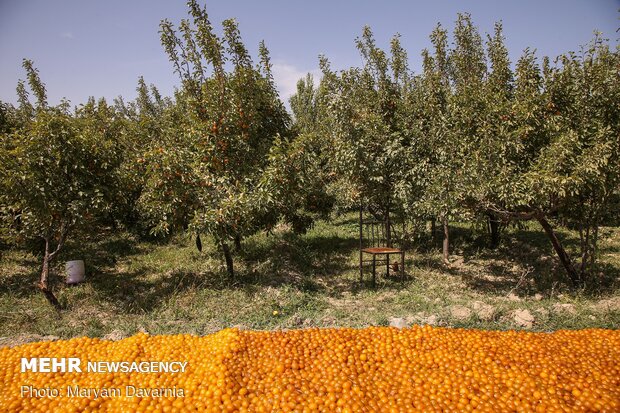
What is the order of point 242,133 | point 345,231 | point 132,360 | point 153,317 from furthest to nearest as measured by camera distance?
point 345,231 < point 242,133 < point 153,317 < point 132,360

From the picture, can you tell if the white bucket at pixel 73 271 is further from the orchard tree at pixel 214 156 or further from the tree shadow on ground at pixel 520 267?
the tree shadow on ground at pixel 520 267

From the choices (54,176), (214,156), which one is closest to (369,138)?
(214,156)

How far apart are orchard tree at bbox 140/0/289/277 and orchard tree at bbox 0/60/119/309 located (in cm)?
126

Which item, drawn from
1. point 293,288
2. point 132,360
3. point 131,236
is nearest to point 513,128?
point 293,288

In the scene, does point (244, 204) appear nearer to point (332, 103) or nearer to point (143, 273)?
point (332, 103)

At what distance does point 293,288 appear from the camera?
9391mm

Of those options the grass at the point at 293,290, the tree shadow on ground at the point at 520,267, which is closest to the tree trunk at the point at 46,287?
the grass at the point at 293,290

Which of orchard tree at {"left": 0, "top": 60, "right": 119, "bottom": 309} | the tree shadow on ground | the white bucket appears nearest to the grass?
the tree shadow on ground

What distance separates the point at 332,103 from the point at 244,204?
3.96 meters

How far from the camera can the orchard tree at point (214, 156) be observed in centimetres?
855

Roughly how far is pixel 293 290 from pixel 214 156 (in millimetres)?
4107

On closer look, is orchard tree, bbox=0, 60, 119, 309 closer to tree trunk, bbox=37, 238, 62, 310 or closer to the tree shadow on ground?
tree trunk, bbox=37, 238, 62, 310

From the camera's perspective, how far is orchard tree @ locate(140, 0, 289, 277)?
8555mm

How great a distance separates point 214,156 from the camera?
9.29 meters
